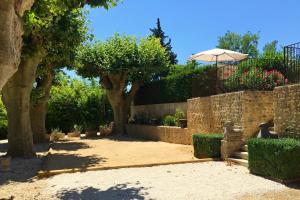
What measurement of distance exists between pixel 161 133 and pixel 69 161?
27.7 ft

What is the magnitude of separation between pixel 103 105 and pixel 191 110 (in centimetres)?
1483

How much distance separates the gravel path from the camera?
8.95m

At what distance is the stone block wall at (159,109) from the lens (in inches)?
869

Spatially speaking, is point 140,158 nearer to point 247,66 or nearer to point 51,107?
point 247,66

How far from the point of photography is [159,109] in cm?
2506

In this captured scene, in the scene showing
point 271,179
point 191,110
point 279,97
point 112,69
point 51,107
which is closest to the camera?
point 271,179

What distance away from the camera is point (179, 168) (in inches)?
473

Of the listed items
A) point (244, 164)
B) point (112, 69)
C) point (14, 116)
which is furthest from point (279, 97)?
point (112, 69)

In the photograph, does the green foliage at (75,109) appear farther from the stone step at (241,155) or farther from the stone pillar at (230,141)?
the stone step at (241,155)

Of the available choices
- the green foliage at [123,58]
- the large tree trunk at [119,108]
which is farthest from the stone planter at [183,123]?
the large tree trunk at [119,108]

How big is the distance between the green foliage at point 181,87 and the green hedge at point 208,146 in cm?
464

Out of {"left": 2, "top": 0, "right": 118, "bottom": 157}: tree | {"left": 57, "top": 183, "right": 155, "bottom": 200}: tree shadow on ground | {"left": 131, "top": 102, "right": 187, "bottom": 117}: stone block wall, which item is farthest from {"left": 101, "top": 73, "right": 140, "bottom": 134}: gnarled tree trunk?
{"left": 57, "top": 183, "right": 155, "bottom": 200}: tree shadow on ground

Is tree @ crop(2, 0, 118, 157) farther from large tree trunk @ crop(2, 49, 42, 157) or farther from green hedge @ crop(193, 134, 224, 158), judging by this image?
green hedge @ crop(193, 134, 224, 158)

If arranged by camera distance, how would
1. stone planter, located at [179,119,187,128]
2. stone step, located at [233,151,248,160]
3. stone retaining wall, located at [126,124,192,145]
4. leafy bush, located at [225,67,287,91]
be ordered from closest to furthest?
stone step, located at [233,151,248,160], leafy bush, located at [225,67,287,91], stone retaining wall, located at [126,124,192,145], stone planter, located at [179,119,187,128]
